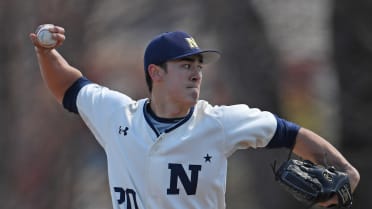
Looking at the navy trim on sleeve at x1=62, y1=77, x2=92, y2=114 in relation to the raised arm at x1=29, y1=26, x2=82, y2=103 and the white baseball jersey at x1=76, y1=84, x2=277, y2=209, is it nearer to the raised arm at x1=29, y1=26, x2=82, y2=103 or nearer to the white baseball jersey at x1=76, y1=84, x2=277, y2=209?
the raised arm at x1=29, y1=26, x2=82, y2=103

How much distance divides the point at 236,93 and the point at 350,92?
1040 mm

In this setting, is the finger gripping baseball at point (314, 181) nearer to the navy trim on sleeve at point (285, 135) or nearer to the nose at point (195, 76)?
the navy trim on sleeve at point (285, 135)

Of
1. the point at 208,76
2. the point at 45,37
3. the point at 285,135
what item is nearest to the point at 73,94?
the point at 45,37

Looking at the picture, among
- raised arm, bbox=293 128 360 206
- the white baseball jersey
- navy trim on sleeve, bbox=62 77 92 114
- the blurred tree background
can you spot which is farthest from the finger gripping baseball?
the blurred tree background

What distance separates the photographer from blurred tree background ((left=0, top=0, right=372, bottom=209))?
10852mm

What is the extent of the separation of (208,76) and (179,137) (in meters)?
6.52

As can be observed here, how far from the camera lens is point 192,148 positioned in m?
5.67

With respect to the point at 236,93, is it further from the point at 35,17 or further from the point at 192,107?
the point at 192,107

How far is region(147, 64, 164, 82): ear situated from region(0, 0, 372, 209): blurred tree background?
16.5 feet

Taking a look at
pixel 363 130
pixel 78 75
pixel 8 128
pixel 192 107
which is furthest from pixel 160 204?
pixel 8 128

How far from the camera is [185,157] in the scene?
18.6ft

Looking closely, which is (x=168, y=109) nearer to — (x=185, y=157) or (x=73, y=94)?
(x=185, y=157)

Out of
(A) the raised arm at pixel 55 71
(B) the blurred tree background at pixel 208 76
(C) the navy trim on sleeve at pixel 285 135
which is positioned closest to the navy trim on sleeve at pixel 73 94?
(A) the raised arm at pixel 55 71

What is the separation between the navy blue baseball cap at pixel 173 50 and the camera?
227 inches
